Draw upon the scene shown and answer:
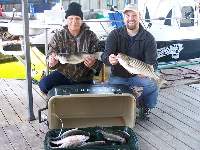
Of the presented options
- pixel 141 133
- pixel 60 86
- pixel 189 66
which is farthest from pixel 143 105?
pixel 189 66

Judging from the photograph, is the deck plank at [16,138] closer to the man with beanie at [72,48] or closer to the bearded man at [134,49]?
the man with beanie at [72,48]

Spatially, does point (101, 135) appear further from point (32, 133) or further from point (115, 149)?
point (32, 133)

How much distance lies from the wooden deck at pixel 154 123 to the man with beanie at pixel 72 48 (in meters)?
0.58

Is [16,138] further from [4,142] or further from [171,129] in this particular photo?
[171,129]

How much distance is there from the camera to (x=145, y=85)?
196 inches

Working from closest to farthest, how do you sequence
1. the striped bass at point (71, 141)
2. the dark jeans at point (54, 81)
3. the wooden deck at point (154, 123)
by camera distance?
the striped bass at point (71, 141)
the wooden deck at point (154, 123)
the dark jeans at point (54, 81)

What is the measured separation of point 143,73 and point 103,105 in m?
0.62

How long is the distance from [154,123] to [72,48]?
1.35 meters

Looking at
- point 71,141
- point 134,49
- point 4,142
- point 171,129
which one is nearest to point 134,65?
point 134,49

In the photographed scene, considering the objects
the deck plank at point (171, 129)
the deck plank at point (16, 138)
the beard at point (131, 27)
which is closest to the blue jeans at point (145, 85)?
the deck plank at point (171, 129)

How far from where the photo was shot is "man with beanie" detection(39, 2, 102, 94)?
4.87m

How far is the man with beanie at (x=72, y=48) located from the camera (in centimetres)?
487

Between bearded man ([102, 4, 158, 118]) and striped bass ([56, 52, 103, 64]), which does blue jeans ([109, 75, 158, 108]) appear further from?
striped bass ([56, 52, 103, 64])

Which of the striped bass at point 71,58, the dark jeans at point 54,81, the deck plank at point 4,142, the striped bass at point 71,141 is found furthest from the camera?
the dark jeans at point 54,81
